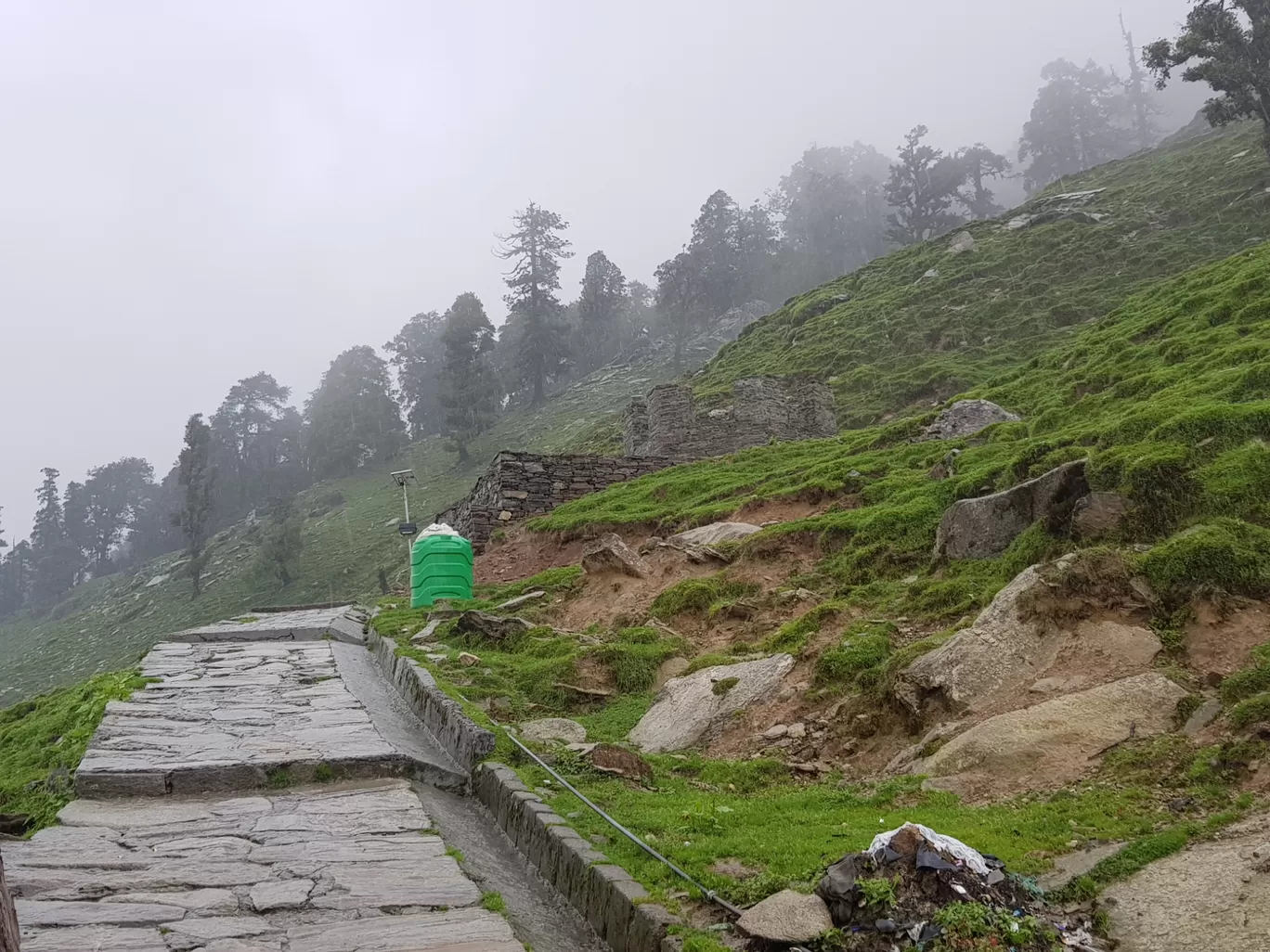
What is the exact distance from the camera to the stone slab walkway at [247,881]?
11.2ft

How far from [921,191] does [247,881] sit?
201 ft

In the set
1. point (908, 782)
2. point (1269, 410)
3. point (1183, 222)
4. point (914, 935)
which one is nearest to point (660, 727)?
point (908, 782)

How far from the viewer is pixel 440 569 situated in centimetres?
1443

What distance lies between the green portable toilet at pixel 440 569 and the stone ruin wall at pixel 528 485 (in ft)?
14.7

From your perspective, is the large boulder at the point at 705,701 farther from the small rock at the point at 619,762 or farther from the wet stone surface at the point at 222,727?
the wet stone surface at the point at 222,727

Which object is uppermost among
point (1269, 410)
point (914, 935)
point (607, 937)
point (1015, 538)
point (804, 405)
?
point (804, 405)

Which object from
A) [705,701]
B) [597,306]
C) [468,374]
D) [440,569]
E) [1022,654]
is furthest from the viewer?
[597,306]

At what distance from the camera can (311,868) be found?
4.23 metres

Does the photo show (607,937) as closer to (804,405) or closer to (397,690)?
(397,690)

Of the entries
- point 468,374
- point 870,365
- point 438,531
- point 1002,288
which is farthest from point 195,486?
point 1002,288

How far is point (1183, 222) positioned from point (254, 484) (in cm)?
6330

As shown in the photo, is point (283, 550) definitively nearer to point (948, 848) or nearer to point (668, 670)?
point (668, 670)

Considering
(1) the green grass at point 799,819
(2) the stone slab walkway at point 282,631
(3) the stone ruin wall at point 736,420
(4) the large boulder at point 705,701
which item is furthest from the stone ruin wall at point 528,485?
(1) the green grass at point 799,819

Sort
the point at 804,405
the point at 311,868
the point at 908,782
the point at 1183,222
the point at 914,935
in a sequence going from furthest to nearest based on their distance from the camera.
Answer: the point at 1183,222
the point at 804,405
the point at 908,782
the point at 311,868
the point at 914,935
